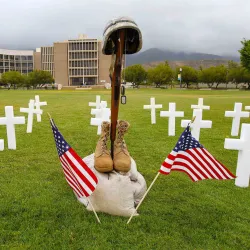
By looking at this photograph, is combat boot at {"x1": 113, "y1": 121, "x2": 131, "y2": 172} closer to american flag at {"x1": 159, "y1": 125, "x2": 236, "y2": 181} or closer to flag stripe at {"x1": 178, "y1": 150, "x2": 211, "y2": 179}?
american flag at {"x1": 159, "y1": 125, "x2": 236, "y2": 181}

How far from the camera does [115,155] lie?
13.5 feet

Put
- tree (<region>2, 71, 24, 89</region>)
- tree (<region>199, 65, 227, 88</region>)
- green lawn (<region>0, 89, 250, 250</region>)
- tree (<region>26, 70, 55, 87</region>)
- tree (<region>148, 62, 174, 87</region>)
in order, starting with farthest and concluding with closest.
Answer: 1. tree (<region>199, 65, 227, 88</region>)
2. tree (<region>148, 62, 174, 87</region>)
3. tree (<region>26, 70, 55, 87</region>)
4. tree (<region>2, 71, 24, 89</region>)
5. green lawn (<region>0, 89, 250, 250</region>)

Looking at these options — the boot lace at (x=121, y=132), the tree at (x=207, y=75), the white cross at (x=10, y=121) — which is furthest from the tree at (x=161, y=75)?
the boot lace at (x=121, y=132)

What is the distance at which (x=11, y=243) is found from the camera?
3180 mm

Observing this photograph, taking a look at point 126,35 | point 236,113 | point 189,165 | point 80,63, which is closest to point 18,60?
point 80,63

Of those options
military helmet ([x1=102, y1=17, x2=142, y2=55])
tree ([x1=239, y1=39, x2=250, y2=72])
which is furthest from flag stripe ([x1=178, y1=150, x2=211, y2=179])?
tree ([x1=239, y1=39, x2=250, y2=72])

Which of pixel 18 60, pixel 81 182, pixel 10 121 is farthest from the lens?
pixel 18 60

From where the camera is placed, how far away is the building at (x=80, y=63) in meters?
107

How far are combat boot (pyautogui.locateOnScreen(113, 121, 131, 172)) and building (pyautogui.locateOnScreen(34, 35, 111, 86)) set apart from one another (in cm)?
10430

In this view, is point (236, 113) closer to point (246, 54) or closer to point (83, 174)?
point (83, 174)

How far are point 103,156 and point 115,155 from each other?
0.60 ft

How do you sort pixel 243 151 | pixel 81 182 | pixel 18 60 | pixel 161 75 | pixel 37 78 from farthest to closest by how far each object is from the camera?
pixel 18 60
pixel 37 78
pixel 161 75
pixel 243 151
pixel 81 182

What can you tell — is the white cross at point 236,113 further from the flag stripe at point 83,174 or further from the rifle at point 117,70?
the flag stripe at point 83,174

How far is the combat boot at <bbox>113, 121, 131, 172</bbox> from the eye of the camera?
13.1ft
